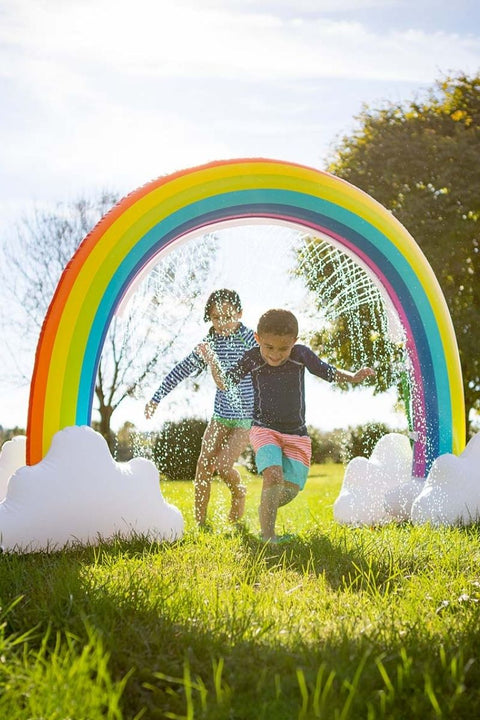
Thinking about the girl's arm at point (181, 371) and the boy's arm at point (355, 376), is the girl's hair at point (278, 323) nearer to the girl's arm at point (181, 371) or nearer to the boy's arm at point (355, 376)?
the boy's arm at point (355, 376)

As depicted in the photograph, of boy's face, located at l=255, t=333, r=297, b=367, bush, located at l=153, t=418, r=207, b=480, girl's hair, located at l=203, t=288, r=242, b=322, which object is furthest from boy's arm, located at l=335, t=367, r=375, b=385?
bush, located at l=153, t=418, r=207, b=480

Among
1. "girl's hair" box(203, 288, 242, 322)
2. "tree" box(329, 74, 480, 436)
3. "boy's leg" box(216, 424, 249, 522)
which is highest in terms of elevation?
"tree" box(329, 74, 480, 436)

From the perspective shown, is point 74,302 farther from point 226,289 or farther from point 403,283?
point 403,283

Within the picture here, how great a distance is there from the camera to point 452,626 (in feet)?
8.37

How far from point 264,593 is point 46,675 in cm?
96

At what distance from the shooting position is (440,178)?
1063 centimetres

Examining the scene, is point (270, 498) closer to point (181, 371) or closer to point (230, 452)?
point (230, 452)

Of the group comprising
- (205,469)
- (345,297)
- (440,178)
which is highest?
(440,178)

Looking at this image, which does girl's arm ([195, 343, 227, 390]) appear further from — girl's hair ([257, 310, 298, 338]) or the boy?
girl's hair ([257, 310, 298, 338])

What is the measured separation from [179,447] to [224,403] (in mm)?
2699

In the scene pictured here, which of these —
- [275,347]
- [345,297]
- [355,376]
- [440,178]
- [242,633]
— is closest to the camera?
[242,633]

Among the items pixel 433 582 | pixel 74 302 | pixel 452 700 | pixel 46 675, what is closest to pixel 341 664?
pixel 452 700

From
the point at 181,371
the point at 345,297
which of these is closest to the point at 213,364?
the point at 181,371

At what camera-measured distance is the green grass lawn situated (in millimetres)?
1998
